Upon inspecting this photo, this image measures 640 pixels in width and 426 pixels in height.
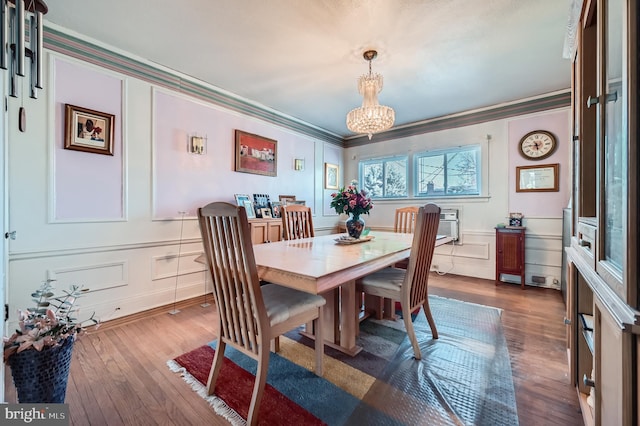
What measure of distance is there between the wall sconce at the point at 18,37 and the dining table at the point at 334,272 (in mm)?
1355

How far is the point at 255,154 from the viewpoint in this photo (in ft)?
12.1

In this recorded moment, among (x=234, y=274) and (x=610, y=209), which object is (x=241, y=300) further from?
(x=610, y=209)

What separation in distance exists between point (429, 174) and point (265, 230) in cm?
290

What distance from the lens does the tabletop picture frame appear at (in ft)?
11.0

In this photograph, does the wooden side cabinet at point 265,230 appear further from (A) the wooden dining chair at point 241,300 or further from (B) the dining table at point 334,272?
(A) the wooden dining chair at point 241,300

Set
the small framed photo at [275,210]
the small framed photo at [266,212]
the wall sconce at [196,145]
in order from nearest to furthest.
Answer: the wall sconce at [196,145] → the small framed photo at [266,212] → the small framed photo at [275,210]

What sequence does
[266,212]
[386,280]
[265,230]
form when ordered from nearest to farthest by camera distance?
1. [386,280]
2. [265,230]
3. [266,212]

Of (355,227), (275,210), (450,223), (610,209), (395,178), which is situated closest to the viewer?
(610,209)

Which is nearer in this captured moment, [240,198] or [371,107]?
[371,107]

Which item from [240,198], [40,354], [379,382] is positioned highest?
[240,198]

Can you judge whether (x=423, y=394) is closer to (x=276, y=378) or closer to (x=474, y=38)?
(x=276, y=378)

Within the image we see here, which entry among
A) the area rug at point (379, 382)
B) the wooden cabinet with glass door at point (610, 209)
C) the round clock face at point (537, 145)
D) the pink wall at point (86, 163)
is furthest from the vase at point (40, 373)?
the round clock face at point (537, 145)

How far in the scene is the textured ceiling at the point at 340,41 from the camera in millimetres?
1900

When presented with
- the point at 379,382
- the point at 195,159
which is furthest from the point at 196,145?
the point at 379,382
